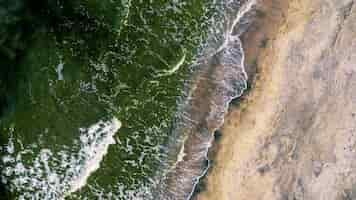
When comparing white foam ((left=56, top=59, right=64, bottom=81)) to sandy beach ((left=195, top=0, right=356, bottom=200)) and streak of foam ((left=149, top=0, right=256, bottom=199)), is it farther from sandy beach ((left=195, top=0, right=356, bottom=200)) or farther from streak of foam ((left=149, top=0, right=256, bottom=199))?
sandy beach ((left=195, top=0, right=356, bottom=200))

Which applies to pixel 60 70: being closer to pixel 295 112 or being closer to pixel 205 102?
pixel 205 102

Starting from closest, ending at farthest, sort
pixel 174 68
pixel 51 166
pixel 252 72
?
pixel 174 68
pixel 51 166
pixel 252 72

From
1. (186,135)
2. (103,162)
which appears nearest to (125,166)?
(103,162)

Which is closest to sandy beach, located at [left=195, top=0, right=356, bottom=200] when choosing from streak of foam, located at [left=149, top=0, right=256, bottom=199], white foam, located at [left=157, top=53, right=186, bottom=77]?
streak of foam, located at [left=149, top=0, right=256, bottom=199]

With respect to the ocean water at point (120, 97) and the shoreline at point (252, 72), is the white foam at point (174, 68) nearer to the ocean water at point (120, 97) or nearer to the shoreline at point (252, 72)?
the ocean water at point (120, 97)

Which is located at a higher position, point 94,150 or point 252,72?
point 252,72

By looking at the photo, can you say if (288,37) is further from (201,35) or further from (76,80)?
(76,80)

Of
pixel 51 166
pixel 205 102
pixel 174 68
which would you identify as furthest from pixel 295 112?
pixel 51 166
